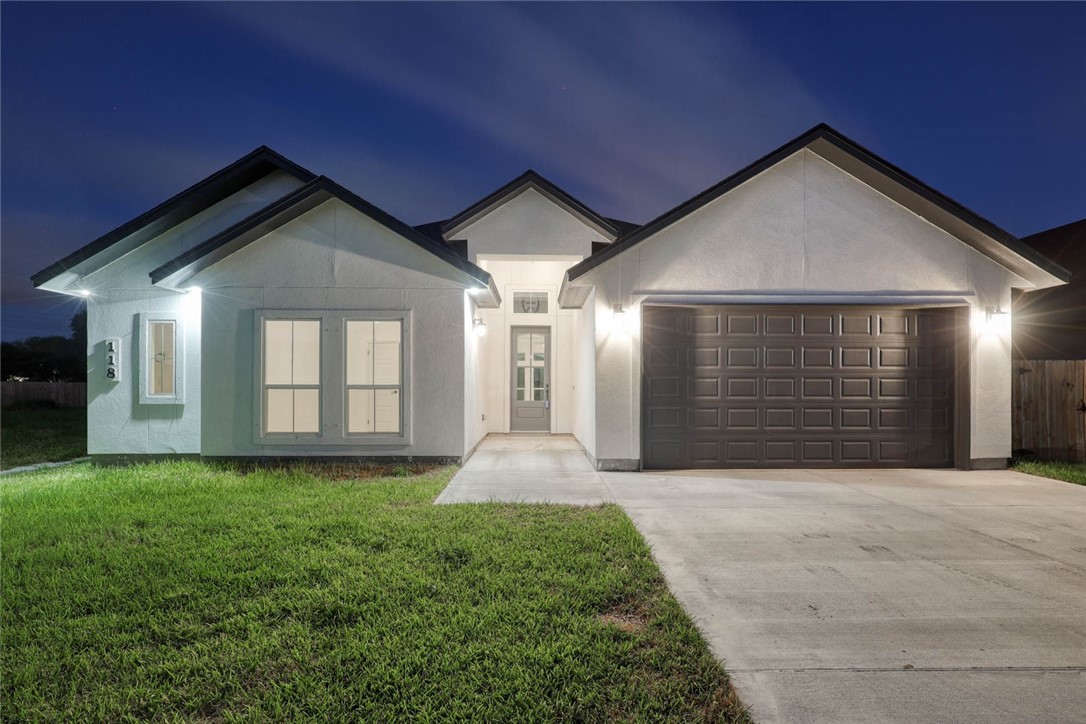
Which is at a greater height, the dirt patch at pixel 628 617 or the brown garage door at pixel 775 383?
the brown garage door at pixel 775 383

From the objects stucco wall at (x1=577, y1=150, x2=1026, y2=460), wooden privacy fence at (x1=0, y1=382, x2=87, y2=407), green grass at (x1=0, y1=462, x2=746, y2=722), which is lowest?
green grass at (x1=0, y1=462, x2=746, y2=722)

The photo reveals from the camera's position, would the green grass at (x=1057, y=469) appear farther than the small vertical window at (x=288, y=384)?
No

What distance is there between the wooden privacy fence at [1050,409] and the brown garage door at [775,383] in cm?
160

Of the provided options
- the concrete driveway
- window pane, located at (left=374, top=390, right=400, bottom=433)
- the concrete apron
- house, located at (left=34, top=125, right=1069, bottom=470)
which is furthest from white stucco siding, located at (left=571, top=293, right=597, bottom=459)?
window pane, located at (left=374, top=390, right=400, bottom=433)

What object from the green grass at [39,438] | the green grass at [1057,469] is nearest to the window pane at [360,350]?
the green grass at [39,438]

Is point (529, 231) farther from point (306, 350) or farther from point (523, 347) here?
point (306, 350)

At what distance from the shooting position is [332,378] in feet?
27.1

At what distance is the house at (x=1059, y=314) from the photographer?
13.0 metres

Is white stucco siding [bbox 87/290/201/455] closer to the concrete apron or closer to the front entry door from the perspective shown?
the concrete apron

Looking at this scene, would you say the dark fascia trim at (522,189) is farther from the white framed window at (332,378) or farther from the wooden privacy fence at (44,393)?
the wooden privacy fence at (44,393)

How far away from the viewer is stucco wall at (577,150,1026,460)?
314 inches

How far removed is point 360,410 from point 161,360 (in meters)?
3.84

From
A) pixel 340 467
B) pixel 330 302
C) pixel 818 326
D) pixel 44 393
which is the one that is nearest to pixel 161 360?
pixel 330 302

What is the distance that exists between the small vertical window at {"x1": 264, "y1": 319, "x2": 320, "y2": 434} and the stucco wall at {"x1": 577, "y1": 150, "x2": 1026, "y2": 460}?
458 cm
